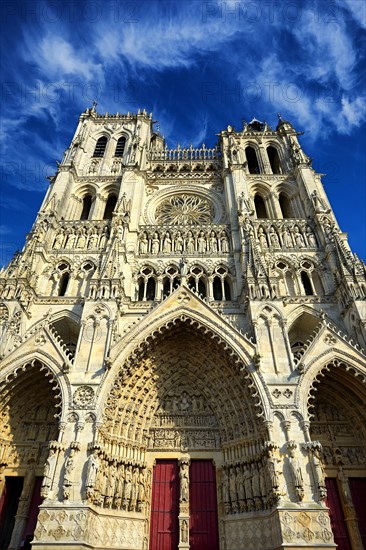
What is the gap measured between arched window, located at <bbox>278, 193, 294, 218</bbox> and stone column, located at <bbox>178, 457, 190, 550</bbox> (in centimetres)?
1509

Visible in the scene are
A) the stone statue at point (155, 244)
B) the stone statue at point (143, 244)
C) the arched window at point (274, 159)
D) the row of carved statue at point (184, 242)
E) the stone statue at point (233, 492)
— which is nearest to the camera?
the stone statue at point (233, 492)

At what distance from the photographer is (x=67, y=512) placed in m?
9.77

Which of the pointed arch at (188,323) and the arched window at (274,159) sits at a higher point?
the arched window at (274,159)

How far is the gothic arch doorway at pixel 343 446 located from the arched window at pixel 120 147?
20367 mm

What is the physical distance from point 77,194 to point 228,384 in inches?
597

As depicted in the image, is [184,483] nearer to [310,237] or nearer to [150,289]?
[150,289]

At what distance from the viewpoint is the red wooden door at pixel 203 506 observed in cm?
1138

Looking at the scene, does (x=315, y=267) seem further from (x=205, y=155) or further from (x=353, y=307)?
(x=205, y=155)

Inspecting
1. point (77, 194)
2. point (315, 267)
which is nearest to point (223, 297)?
point (315, 267)

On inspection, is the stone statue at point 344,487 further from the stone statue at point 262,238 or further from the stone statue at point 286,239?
the stone statue at point 262,238

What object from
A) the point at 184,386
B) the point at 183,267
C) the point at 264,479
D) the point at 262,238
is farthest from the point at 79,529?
the point at 262,238

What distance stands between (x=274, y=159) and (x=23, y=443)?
23320 mm

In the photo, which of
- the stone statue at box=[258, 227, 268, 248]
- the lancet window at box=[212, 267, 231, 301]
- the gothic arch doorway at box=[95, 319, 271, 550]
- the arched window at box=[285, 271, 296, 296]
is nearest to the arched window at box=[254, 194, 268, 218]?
the stone statue at box=[258, 227, 268, 248]

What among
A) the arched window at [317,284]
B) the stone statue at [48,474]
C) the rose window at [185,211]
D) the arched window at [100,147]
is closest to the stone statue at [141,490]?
the stone statue at [48,474]
